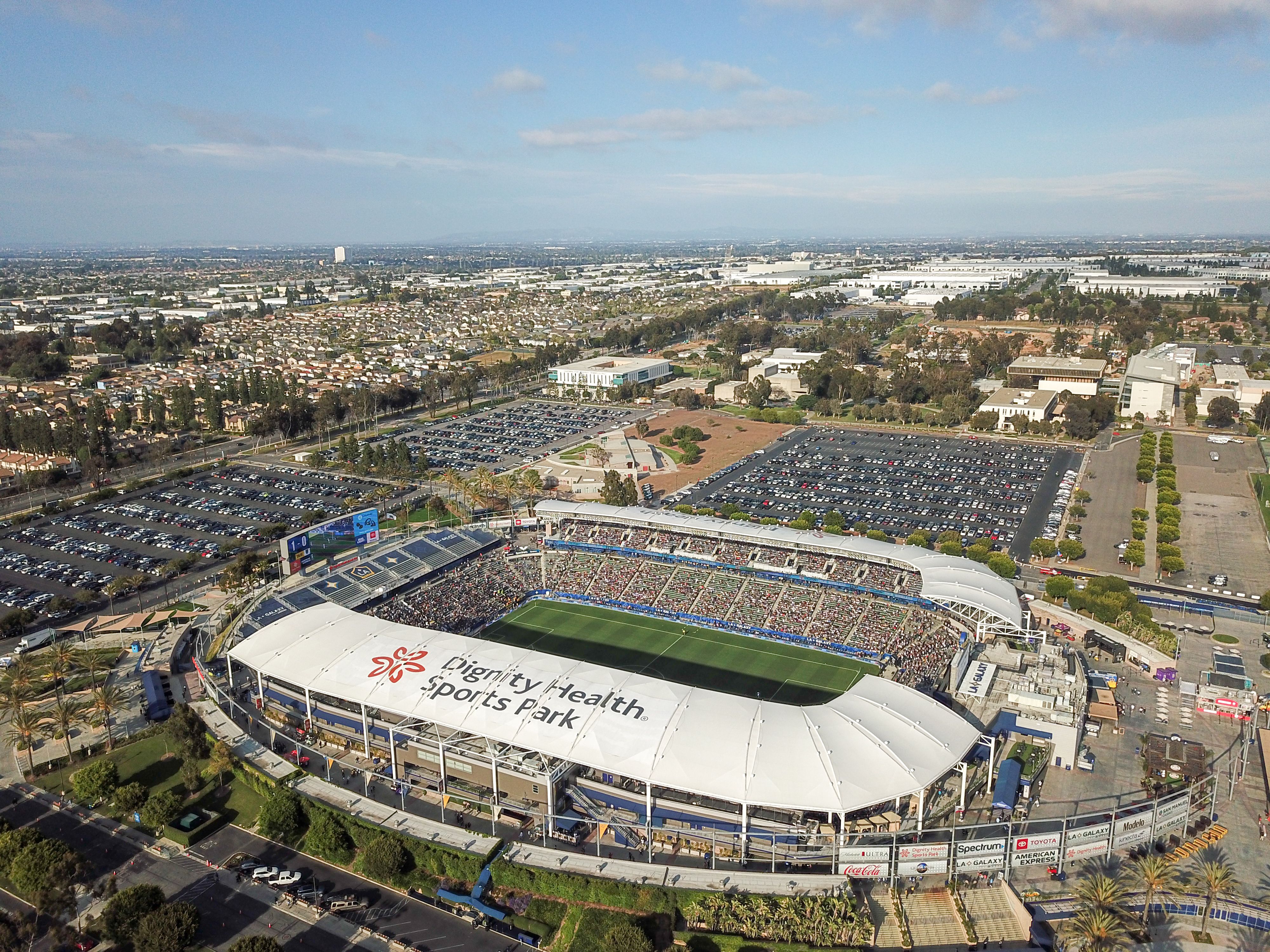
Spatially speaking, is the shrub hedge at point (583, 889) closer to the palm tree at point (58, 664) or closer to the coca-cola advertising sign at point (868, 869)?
the coca-cola advertising sign at point (868, 869)

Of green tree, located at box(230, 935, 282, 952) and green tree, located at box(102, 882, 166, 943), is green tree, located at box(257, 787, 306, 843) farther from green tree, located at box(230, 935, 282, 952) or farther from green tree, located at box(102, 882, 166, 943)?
green tree, located at box(230, 935, 282, 952)

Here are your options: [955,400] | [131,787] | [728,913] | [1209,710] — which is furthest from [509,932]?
[955,400]

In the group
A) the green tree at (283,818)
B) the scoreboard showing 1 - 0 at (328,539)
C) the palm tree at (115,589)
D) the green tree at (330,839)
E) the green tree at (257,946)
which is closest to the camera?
the green tree at (257,946)

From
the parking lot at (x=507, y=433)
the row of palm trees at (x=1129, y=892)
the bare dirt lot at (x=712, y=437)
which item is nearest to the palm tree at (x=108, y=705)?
the row of palm trees at (x=1129, y=892)

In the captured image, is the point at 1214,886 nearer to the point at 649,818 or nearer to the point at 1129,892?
the point at 1129,892

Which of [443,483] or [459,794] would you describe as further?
[443,483]

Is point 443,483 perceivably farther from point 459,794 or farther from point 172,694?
point 459,794
